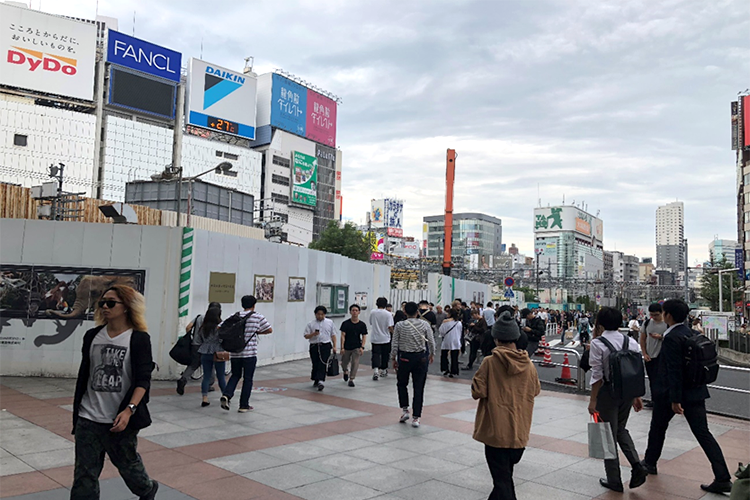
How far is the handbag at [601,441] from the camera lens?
4.88 meters

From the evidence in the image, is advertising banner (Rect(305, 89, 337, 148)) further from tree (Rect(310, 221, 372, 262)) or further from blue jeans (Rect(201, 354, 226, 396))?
blue jeans (Rect(201, 354, 226, 396))

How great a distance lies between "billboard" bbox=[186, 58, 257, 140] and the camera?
81625mm

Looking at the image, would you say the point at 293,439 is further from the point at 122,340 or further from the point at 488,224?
the point at 488,224

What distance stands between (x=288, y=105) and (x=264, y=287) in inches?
3488

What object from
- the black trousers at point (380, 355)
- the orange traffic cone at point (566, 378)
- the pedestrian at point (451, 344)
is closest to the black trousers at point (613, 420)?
the orange traffic cone at point (566, 378)

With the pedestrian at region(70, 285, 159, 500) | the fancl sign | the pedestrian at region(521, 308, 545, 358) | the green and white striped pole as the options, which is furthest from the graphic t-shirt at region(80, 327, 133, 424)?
the fancl sign

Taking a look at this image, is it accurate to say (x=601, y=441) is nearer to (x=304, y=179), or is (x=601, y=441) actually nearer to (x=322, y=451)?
(x=322, y=451)

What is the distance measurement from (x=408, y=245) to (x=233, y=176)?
1957 inches

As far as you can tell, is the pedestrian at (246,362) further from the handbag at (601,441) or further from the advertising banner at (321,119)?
the advertising banner at (321,119)

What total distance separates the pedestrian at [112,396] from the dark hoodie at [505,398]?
7.72 ft

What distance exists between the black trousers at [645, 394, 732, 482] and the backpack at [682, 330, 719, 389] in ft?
0.72

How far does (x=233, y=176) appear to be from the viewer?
85188 mm

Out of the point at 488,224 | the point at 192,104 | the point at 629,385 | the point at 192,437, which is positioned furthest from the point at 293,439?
the point at 488,224

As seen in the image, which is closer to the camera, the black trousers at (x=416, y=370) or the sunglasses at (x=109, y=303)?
the sunglasses at (x=109, y=303)
